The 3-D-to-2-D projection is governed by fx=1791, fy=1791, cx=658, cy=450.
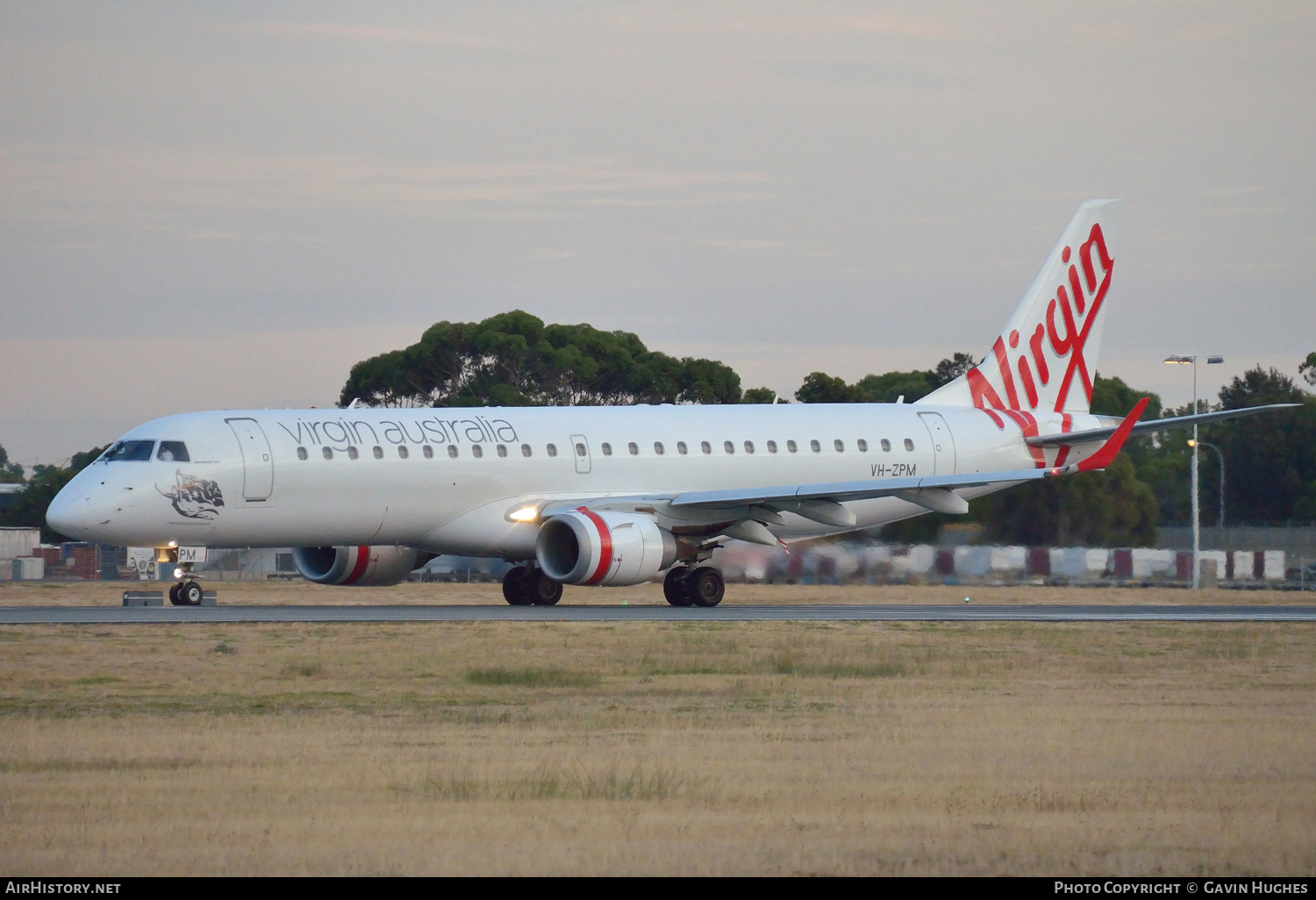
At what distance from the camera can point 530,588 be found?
35.2 meters

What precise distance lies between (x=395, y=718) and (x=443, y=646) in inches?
274

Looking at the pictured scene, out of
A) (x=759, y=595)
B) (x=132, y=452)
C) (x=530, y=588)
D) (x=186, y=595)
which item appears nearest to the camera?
(x=132, y=452)

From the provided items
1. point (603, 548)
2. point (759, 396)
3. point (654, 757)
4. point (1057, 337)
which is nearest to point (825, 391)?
point (759, 396)

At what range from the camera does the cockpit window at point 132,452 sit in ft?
99.8

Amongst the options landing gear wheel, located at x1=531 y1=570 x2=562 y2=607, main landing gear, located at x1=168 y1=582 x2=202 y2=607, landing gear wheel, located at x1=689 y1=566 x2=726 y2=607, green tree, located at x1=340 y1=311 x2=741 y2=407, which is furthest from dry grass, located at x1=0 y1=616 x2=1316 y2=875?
green tree, located at x1=340 y1=311 x2=741 y2=407

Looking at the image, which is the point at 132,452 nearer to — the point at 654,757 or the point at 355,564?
the point at 355,564

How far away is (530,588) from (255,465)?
6781 millimetres

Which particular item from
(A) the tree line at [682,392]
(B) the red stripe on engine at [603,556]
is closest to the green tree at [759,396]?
(A) the tree line at [682,392]

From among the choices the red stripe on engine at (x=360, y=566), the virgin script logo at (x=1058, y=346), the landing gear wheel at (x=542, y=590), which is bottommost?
the landing gear wheel at (x=542, y=590)

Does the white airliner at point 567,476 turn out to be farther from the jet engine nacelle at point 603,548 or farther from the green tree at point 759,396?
the green tree at point 759,396

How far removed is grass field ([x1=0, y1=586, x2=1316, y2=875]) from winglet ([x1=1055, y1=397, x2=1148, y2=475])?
12.8m

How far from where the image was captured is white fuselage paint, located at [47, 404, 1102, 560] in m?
30.2

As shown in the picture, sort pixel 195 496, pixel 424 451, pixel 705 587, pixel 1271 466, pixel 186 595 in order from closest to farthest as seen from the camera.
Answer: pixel 195 496, pixel 186 595, pixel 424 451, pixel 705 587, pixel 1271 466

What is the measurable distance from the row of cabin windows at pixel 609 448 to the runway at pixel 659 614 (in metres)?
2.78
